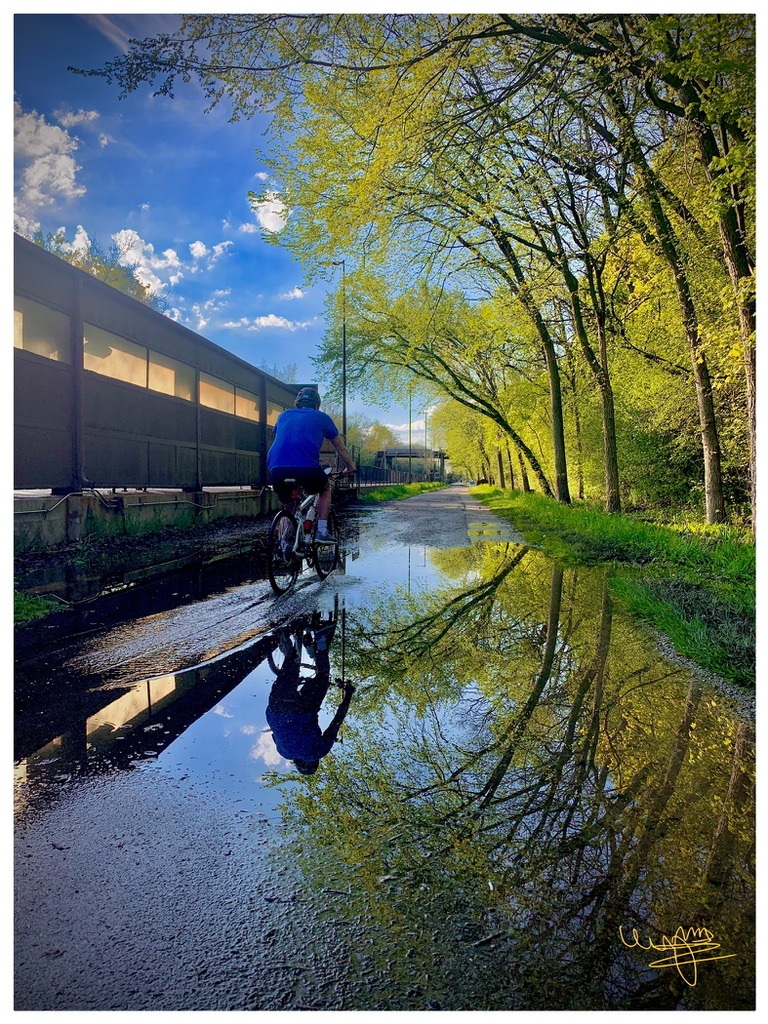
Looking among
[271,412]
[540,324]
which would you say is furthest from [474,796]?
[271,412]

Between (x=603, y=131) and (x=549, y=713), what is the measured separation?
34.9 feet

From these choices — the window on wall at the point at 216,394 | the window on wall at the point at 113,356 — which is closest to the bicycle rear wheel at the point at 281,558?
the window on wall at the point at 113,356

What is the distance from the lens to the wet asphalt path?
1384 millimetres

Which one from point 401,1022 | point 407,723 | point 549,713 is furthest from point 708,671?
point 401,1022

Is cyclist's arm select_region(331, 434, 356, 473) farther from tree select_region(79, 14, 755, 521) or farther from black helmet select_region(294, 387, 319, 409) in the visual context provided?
tree select_region(79, 14, 755, 521)

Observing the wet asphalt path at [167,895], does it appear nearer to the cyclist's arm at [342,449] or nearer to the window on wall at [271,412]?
the cyclist's arm at [342,449]

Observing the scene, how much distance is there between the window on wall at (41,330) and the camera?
27.9ft

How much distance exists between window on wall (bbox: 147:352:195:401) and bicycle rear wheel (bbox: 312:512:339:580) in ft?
21.8

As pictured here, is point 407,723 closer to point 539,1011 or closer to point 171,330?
point 539,1011

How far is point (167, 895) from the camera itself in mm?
1690

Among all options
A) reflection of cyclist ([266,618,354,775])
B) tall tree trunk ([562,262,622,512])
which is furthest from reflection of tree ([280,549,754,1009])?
tall tree trunk ([562,262,622,512])

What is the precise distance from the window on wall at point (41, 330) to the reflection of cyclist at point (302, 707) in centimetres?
688

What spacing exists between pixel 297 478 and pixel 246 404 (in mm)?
12580
